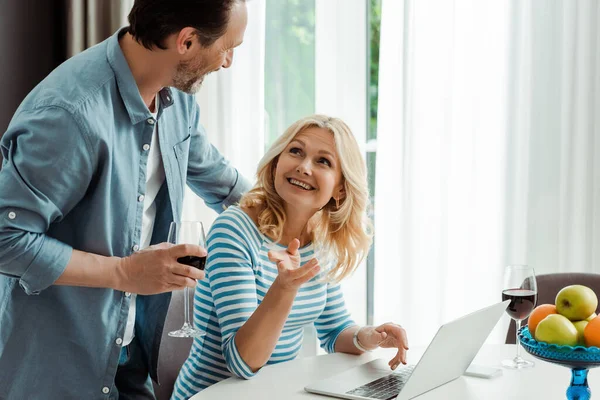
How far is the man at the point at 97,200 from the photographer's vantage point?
1.69 meters

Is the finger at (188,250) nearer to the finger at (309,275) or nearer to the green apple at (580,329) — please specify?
the finger at (309,275)

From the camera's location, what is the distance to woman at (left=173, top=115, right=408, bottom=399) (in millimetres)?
1804

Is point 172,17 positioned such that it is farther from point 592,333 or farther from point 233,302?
point 592,333

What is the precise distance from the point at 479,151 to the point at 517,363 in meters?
1.45

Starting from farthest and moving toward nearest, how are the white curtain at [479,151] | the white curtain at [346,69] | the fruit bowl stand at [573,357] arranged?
the white curtain at [346,69] → the white curtain at [479,151] → the fruit bowl stand at [573,357]

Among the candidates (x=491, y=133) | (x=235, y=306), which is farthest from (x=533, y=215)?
(x=235, y=306)

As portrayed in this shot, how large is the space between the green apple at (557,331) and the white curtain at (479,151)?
Result: 1705mm

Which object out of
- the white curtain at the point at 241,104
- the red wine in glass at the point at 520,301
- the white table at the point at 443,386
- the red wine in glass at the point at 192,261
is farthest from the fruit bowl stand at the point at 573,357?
the white curtain at the point at 241,104

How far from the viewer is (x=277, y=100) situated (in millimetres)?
3615

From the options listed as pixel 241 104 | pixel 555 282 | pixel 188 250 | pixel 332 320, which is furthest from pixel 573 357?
pixel 241 104

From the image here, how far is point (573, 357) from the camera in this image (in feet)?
4.58

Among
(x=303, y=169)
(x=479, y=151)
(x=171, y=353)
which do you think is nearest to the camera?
(x=303, y=169)

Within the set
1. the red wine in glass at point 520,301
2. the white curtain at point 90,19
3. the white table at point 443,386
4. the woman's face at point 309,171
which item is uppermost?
the white curtain at point 90,19

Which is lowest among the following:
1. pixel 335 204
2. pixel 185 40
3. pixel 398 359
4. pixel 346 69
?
pixel 398 359
